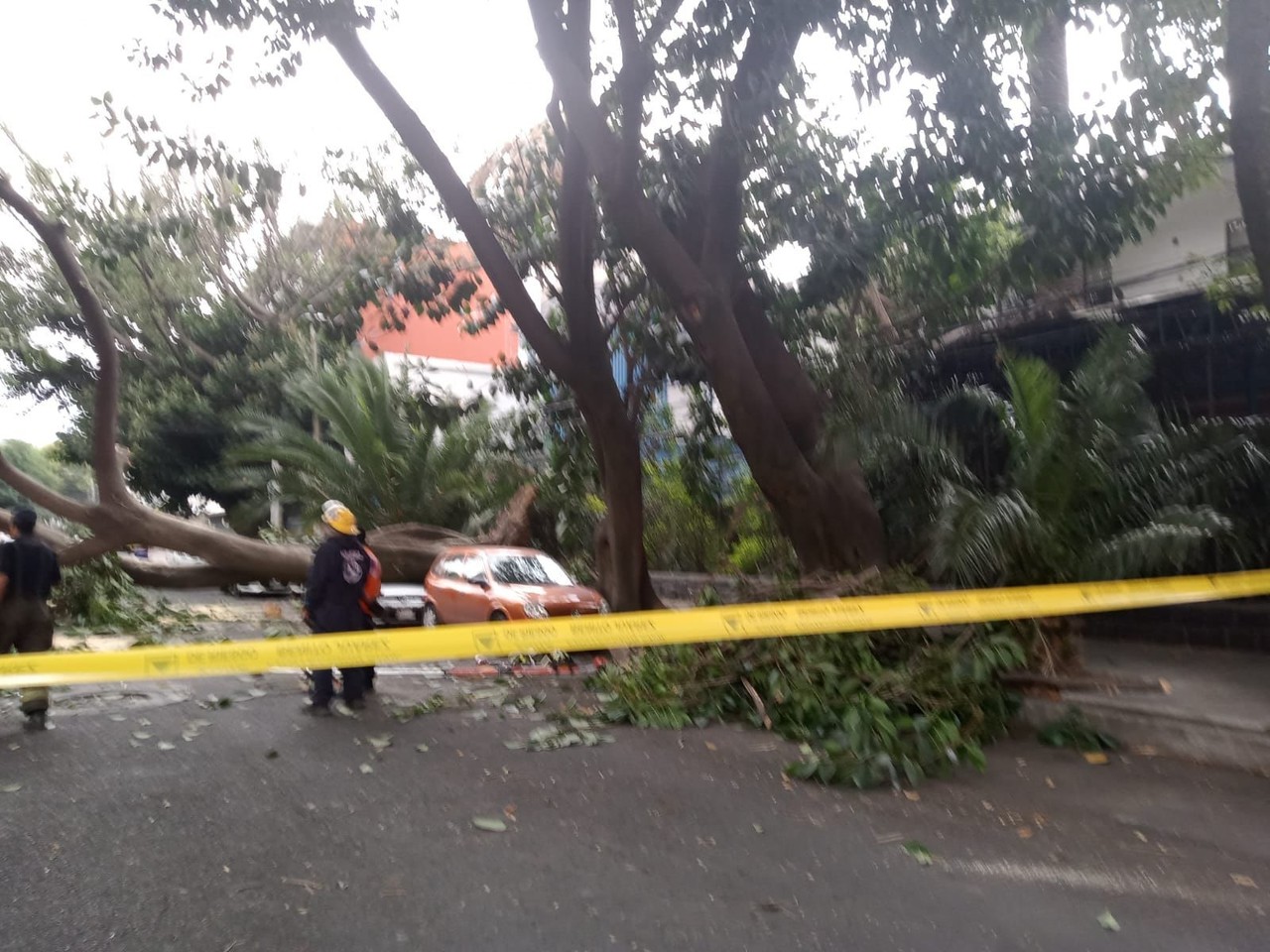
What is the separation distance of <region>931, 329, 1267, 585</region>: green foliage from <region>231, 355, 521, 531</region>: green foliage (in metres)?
11.7

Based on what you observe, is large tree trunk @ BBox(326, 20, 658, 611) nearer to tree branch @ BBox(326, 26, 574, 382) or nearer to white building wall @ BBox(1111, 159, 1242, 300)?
tree branch @ BBox(326, 26, 574, 382)

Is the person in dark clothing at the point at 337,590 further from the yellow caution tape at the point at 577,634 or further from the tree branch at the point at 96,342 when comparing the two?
the tree branch at the point at 96,342

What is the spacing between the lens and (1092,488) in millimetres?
8164

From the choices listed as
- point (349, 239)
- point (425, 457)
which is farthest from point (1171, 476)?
point (349, 239)

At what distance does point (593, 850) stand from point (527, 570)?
8.05m

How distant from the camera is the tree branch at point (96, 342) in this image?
11320 millimetres

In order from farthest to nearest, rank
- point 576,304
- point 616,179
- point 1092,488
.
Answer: point 576,304 < point 616,179 < point 1092,488

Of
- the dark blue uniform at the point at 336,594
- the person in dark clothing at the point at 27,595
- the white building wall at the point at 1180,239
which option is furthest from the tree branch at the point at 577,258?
the white building wall at the point at 1180,239

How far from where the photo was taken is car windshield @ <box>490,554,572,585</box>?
1293 cm

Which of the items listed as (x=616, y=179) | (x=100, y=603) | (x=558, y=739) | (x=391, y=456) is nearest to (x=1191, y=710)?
(x=558, y=739)

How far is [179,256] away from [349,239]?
347 centimetres

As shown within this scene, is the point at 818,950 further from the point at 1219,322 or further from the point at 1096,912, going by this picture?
the point at 1219,322

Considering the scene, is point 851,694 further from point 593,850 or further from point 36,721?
point 36,721

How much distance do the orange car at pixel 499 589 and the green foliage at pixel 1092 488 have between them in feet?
15.5
